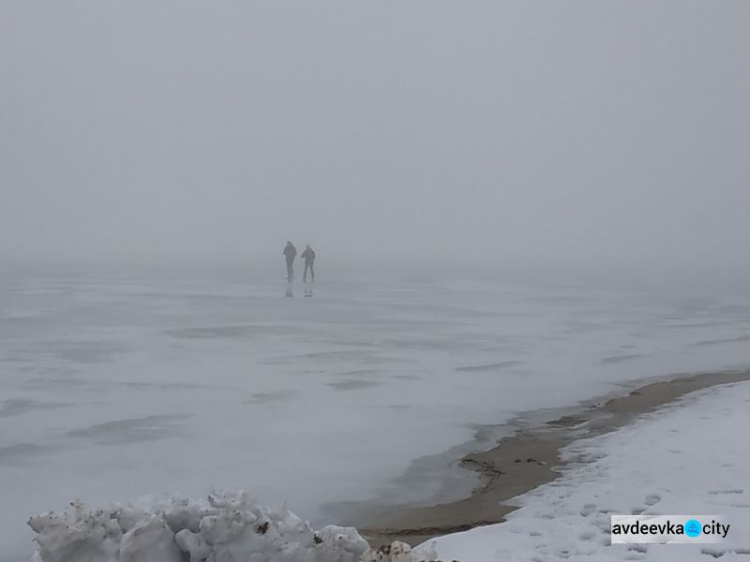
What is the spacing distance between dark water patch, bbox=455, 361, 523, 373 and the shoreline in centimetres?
202

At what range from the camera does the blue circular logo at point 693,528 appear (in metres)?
4.46

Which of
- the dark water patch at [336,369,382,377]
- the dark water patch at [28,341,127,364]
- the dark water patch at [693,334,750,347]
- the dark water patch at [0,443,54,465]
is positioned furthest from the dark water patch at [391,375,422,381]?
the dark water patch at [693,334,750,347]

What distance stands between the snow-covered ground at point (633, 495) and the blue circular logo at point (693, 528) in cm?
15

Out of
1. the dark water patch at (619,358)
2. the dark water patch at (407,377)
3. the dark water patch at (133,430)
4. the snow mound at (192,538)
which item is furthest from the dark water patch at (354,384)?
the snow mound at (192,538)

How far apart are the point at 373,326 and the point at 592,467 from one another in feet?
31.5

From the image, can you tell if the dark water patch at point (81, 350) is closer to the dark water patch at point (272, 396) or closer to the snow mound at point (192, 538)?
the dark water patch at point (272, 396)

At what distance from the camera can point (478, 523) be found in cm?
501

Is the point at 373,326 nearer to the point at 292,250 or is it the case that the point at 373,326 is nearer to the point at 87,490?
the point at 87,490

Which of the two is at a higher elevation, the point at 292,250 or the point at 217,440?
the point at 292,250

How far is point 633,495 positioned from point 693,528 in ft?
2.24

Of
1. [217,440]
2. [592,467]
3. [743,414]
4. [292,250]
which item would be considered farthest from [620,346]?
[292,250]

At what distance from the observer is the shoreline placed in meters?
4.98

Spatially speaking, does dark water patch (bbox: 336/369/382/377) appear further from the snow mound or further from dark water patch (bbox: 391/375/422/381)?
the snow mound

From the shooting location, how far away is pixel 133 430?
725 centimetres
